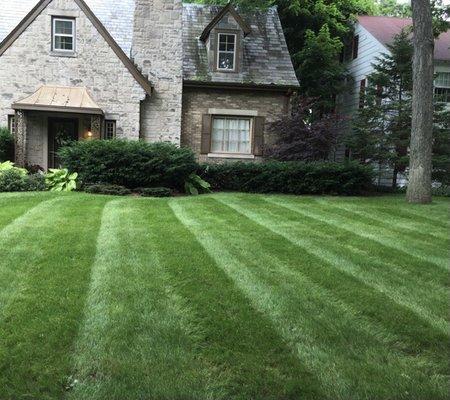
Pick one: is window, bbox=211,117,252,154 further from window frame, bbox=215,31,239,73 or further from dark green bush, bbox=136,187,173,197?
dark green bush, bbox=136,187,173,197

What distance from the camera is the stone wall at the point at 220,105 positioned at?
59.7ft

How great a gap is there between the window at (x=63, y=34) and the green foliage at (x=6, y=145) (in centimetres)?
333

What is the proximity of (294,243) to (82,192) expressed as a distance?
24.4 feet

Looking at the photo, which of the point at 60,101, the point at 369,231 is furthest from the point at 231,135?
the point at 369,231

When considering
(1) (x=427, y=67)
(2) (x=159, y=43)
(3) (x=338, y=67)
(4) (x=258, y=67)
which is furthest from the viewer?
(3) (x=338, y=67)

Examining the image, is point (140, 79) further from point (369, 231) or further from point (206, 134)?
point (369, 231)

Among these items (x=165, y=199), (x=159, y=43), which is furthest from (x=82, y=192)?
(x=159, y=43)

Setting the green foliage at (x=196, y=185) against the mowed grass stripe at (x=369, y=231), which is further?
the green foliage at (x=196, y=185)

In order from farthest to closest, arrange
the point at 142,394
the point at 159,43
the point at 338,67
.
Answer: the point at 338,67
the point at 159,43
the point at 142,394

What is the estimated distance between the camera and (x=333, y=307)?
4434 millimetres

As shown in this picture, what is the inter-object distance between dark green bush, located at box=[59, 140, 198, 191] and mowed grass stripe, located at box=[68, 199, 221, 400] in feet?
25.0

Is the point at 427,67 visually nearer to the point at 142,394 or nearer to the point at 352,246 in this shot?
the point at 352,246

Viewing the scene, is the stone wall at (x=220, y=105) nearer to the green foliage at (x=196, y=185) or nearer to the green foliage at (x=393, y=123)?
the green foliage at (x=393, y=123)

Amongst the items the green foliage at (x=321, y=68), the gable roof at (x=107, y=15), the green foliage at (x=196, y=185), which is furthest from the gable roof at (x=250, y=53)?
the green foliage at (x=196, y=185)
